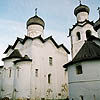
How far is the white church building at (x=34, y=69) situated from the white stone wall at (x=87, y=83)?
5289 millimetres

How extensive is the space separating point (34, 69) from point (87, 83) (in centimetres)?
682

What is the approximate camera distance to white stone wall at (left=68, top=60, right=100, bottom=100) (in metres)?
9.07

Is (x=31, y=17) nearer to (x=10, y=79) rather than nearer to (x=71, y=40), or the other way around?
(x=71, y=40)

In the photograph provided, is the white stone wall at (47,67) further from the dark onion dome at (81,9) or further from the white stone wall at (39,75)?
the dark onion dome at (81,9)

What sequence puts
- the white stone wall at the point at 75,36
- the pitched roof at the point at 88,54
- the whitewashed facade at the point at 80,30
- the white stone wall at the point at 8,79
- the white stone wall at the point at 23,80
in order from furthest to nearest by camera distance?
1. the whitewashed facade at the point at 80,30
2. the white stone wall at the point at 75,36
3. the white stone wall at the point at 8,79
4. the white stone wall at the point at 23,80
5. the pitched roof at the point at 88,54

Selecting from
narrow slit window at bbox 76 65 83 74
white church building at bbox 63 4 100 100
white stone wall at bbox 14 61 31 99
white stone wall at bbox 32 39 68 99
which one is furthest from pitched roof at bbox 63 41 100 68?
white stone wall at bbox 32 39 68 99

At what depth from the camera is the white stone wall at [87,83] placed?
9070mm

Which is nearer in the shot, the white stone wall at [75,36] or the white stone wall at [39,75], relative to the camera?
the white stone wall at [39,75]

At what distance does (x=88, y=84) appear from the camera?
932cm

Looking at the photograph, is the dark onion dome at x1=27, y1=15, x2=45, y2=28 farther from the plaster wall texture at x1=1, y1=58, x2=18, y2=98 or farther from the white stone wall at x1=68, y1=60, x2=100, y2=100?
the white stone wall at x1=68, y1=60, x2=100, y2=100

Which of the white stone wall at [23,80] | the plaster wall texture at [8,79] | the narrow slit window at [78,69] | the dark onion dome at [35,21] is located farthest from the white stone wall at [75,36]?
the plaster wall texture at [8,79]

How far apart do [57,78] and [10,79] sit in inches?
212

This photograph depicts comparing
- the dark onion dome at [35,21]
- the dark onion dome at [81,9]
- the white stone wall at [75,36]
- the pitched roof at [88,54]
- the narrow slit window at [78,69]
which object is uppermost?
the dark onion dome at [81,9]

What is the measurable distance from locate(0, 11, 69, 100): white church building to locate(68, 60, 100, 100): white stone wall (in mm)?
5289
